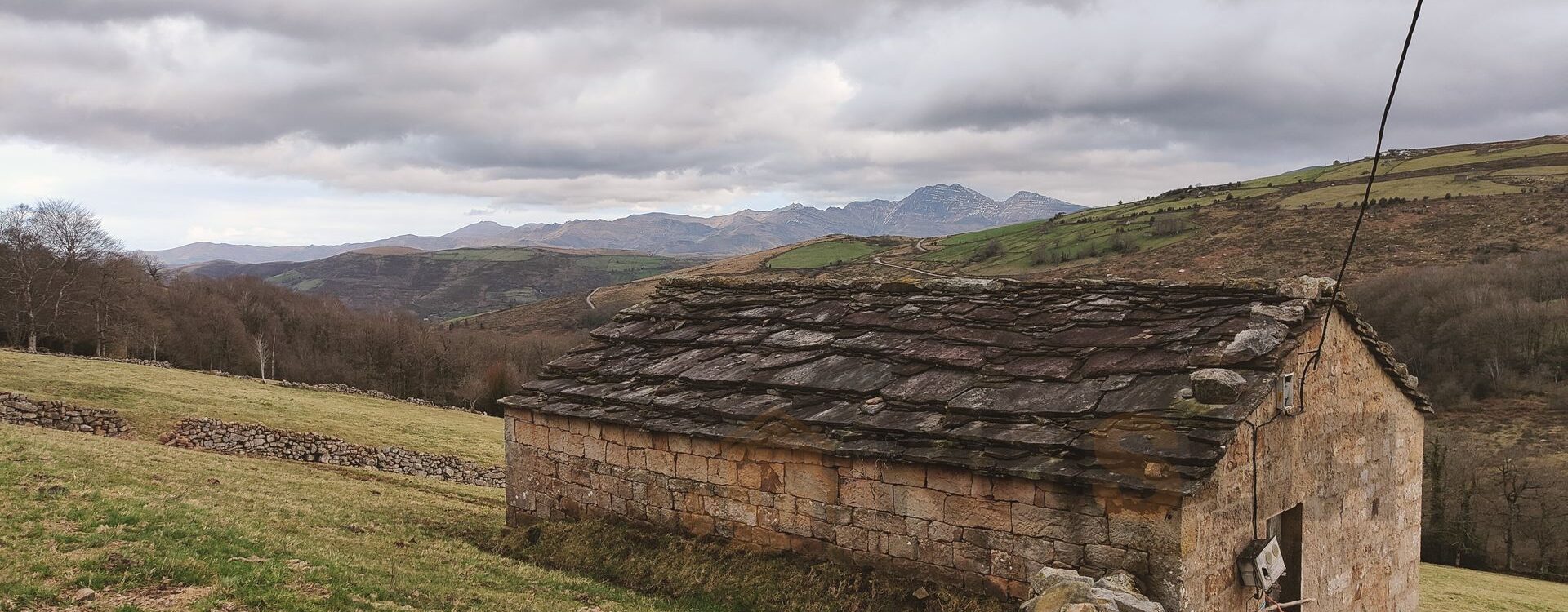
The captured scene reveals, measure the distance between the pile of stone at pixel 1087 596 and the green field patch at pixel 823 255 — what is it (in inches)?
3691

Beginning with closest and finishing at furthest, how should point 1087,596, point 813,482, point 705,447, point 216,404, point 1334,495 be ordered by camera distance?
Result: point 1087,596 → point 813,482 → point 1334,495 → point 705,447 → point 216,404

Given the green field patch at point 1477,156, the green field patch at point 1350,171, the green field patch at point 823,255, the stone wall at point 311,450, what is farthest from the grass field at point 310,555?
the green field patch at point 1350,171

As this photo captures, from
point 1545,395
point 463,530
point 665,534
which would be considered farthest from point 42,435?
point 1545,395

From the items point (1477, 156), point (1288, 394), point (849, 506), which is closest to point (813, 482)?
point (849, 506)

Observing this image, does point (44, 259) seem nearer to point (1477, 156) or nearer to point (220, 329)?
point (220, 329)

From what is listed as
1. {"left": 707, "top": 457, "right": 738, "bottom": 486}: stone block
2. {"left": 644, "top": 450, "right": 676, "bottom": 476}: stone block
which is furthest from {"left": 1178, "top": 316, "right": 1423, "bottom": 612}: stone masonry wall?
{"left": 644, "top": 450, "right": 676, "bottom": 476}: stone block

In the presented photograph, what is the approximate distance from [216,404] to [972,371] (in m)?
25.0

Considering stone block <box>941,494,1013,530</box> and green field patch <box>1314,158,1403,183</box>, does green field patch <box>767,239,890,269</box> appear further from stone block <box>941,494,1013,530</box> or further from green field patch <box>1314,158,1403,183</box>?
stone block <box>941,494,1013,530</box>

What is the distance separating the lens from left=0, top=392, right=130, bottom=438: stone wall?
64.0ft

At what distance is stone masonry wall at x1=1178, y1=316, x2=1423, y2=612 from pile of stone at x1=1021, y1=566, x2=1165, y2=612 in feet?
2.21

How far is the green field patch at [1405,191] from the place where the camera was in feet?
236

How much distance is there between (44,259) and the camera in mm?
43906

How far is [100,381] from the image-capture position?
80.6 ft

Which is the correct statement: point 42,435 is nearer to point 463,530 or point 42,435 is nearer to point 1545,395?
point 463,530
